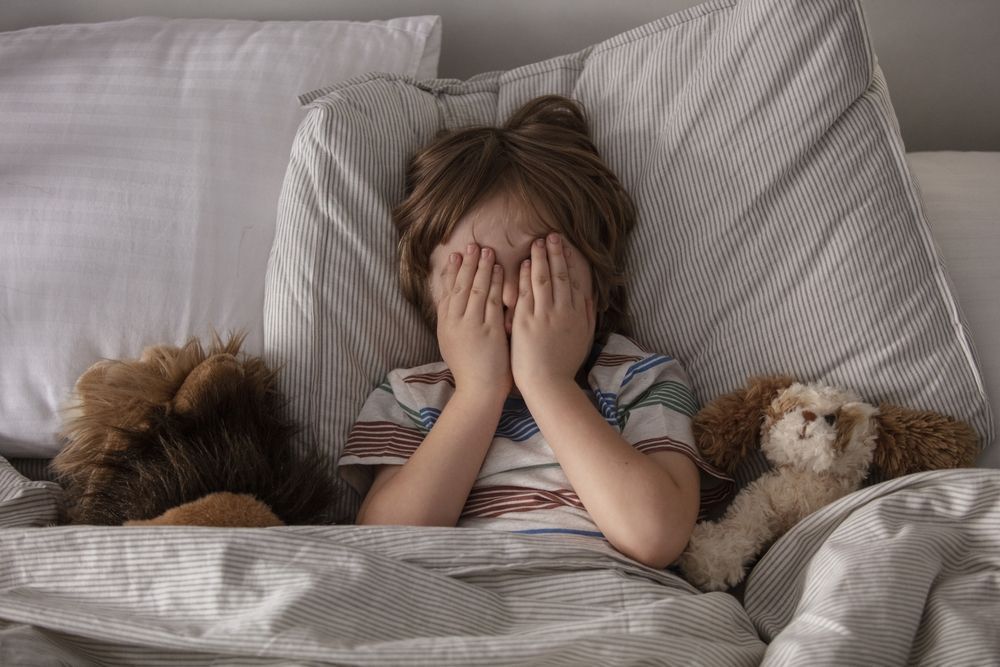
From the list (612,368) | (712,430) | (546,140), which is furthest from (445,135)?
(712,430)

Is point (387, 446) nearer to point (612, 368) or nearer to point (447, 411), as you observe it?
point (447, 411)

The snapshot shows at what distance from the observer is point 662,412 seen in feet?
3.34

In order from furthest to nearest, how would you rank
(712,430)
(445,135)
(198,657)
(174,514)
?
1. (445,135)
2. (712,430)
3. (174,514)
4. (198,657)

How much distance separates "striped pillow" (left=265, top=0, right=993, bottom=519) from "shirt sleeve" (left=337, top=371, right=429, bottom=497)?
0.02m

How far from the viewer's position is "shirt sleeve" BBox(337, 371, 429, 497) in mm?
1018

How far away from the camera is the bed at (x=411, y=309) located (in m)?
0.78

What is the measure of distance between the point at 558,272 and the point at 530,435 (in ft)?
0.61

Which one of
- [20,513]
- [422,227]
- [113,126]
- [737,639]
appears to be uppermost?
[113,126]

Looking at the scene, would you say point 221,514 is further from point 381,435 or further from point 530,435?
point 530,435

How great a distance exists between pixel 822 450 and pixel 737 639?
0.24 m

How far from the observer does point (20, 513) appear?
0.96m

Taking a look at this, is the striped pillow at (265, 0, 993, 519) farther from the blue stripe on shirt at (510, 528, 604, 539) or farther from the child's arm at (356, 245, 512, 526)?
the blue stripe on shirt at (510, 528, 604, 539)

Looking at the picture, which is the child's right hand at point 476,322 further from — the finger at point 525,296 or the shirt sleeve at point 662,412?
the shirt sleeve at point 662,412

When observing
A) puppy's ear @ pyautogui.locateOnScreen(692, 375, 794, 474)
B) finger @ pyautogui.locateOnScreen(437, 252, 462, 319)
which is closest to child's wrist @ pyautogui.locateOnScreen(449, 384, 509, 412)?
finger @ pyautogui.locateOnScreen(437, 252, 462, 319)
